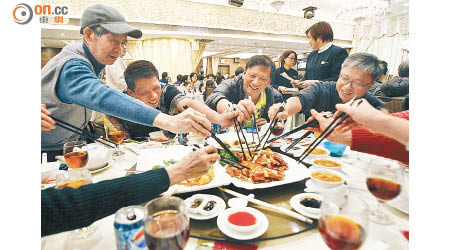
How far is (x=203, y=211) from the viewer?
955 millimetres

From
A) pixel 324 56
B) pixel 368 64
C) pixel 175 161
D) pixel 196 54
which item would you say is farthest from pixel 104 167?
pixel 196 54

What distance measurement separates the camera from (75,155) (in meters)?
1.33

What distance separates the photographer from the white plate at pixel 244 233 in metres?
0.83

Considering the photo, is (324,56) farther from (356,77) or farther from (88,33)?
(88,33)

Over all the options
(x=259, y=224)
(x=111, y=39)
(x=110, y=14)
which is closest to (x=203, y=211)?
(x=259, y=224)

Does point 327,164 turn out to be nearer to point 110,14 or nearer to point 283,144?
point 283,144

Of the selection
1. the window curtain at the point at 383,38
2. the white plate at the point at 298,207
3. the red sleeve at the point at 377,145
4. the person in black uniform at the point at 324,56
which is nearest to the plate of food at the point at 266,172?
the white plate at the point at 298,207

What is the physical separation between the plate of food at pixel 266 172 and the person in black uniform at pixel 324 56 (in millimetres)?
1884

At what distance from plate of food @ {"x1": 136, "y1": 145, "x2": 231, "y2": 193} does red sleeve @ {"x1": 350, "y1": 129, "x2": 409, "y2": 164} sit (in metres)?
0.84

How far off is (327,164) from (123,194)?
1.32m

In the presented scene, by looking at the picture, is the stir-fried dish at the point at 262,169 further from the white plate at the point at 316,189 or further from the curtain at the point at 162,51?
the curtain at the point at 162,51

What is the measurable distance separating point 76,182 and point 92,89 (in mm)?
644

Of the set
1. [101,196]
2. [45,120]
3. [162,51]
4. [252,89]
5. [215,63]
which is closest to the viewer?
[101,196]

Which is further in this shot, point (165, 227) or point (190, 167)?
point (190, 167)
